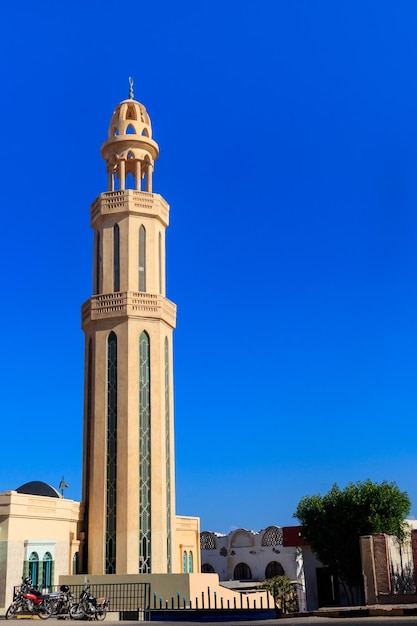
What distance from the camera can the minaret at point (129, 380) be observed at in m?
33.9

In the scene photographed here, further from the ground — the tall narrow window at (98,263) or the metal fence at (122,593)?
the tall narrow window at (98,263)

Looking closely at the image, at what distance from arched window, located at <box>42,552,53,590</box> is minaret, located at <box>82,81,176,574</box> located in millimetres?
2649

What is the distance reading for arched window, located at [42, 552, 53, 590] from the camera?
31156 millimetres

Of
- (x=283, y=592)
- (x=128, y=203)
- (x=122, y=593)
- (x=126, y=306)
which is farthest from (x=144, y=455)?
(x=283, y=592)

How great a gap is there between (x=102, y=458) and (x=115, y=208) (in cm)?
1285

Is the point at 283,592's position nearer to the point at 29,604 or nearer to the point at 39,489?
the point at 39,489

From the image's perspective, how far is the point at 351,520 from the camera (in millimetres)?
38844

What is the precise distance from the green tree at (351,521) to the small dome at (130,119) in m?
22.8

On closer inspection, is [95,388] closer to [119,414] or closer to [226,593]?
[119,414]

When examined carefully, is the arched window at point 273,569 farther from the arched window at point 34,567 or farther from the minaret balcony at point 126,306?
the arched window at point 34,567

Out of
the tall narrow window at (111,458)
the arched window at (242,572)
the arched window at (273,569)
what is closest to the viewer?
the tall narrow window at (111,458)

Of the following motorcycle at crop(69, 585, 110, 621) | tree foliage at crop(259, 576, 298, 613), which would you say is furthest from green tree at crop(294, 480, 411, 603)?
motorcycle at crop(69, 585, 110, 621)

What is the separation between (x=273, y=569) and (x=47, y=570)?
79.2 feet

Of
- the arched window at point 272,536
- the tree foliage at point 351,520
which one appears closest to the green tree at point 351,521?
the tree foliage at point 351,520
